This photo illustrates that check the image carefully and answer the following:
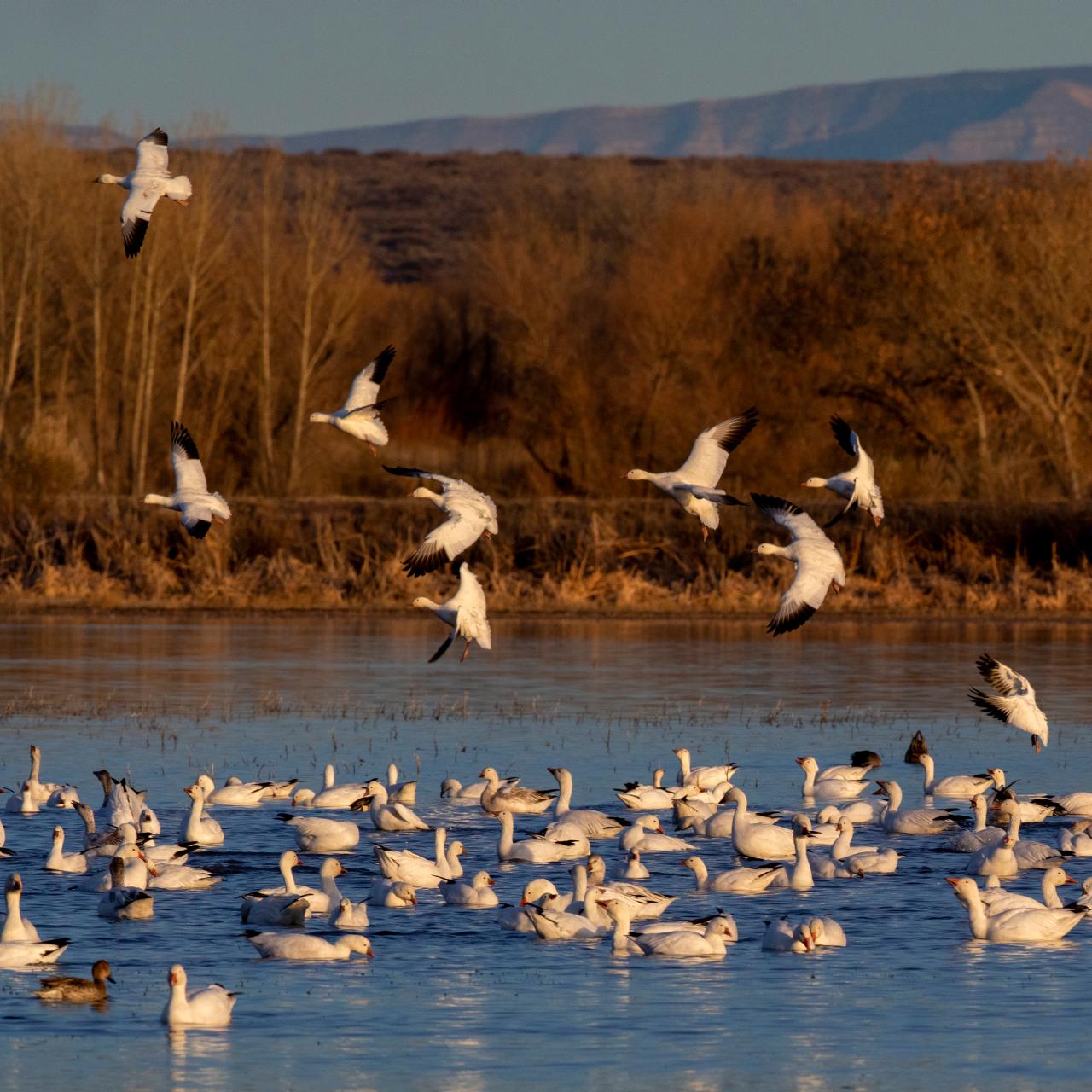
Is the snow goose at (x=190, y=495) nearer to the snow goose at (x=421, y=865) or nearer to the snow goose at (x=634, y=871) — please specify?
the snow goose at (x=421, y=865)

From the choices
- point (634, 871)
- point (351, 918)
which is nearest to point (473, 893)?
point (351, 918)

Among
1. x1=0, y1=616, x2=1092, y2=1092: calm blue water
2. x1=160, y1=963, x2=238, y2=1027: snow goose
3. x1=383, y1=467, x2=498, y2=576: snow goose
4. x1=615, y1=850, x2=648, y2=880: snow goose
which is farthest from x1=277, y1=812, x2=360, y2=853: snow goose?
x1=160, y1=963, x2=238, y2=1027: snow goose

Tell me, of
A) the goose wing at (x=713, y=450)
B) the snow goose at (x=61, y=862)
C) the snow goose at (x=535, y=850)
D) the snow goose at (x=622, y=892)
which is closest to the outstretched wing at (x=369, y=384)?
the goose wing at (x=713, y=450)

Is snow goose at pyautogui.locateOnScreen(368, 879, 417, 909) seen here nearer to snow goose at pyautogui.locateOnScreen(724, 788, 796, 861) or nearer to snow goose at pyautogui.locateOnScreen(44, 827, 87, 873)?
snow goose at pyautogui.locateOnScreen(44, 827, 87, 873)

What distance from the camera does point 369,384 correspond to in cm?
1764

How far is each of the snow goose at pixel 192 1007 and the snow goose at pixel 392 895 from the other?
3.36 metres

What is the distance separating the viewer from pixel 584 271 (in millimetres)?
63875

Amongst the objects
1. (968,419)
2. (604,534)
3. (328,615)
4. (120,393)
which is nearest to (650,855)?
(328,615)

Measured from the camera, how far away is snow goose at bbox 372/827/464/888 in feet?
48.5

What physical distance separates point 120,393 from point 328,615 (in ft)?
59.4

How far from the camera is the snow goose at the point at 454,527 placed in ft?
52.2

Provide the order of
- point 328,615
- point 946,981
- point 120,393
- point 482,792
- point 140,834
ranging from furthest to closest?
point 120,393, point 328,615, point 482,792, point 140,834, point 946,981

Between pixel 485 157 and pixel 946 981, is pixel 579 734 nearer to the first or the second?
pixel 946 981

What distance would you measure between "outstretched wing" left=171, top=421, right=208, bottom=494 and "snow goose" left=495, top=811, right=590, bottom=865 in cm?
354
